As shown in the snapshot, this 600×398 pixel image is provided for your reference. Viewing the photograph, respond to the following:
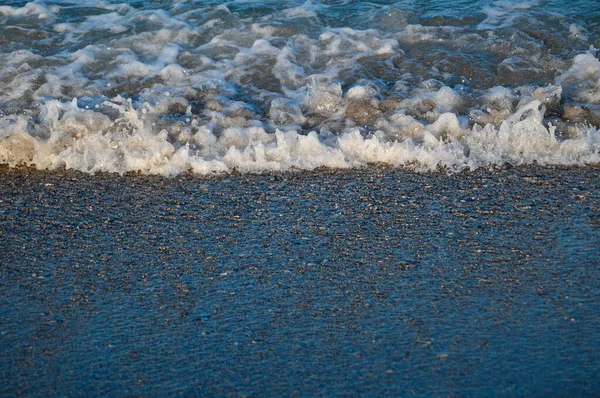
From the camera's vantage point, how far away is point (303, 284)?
304 centimetres

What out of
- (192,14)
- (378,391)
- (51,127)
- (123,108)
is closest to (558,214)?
(378,391)

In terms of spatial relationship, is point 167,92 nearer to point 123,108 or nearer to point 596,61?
point 123,108

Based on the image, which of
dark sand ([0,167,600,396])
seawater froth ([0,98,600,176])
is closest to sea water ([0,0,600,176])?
seawater froth ([0,98,600,176])

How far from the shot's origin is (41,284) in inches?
123

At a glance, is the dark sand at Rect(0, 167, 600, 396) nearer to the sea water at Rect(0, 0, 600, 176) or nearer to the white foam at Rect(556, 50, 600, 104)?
the sea water at Rect(0, 0, 600, 176)

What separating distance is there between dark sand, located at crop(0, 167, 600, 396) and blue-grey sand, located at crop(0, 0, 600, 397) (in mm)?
11

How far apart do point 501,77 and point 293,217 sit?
2.33 meters

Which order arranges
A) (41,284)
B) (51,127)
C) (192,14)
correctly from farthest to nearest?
(192,14)
(51,127)
(41,284)

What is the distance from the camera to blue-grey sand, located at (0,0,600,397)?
2572 mm

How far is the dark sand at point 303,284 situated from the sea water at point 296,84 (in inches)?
10.8

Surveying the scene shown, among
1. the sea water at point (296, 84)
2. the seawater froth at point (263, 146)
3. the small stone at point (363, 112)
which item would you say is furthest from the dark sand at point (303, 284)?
the small stone at point (363, 112)

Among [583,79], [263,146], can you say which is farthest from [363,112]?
[583,79]

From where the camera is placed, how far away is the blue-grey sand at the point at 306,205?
A: 8.44 feet

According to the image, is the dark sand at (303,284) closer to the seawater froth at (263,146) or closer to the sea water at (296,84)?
the seawater froth at (263,146)
